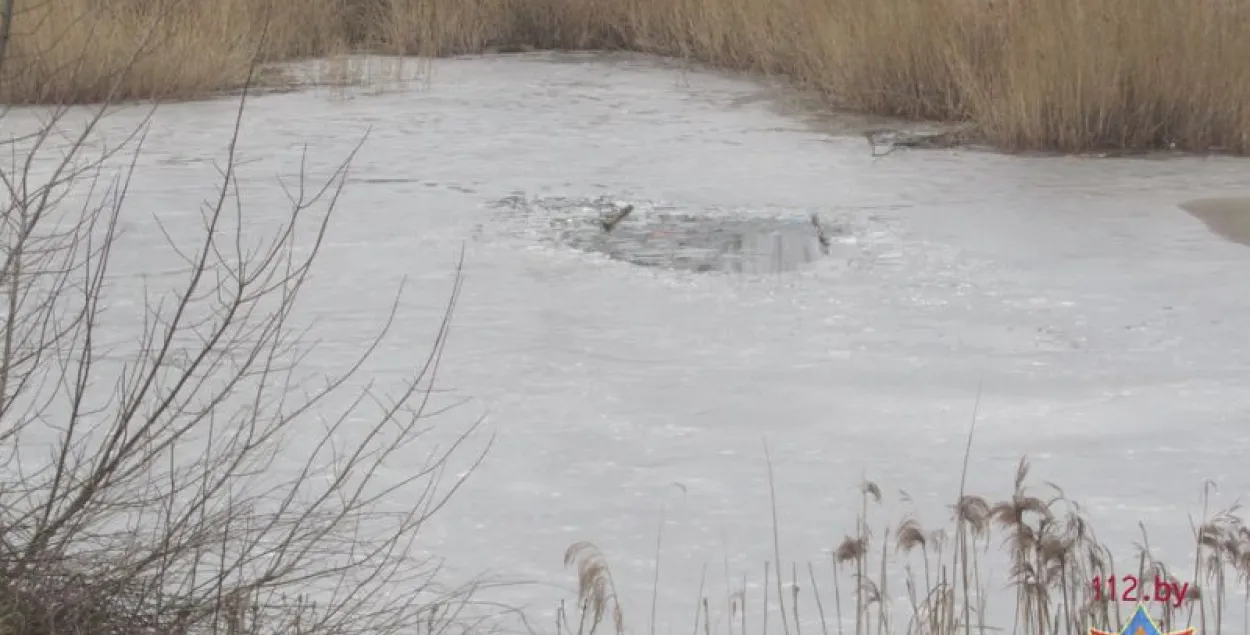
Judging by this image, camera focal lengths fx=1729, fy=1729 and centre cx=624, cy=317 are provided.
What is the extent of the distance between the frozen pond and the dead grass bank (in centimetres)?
34

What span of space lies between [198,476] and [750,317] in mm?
2042

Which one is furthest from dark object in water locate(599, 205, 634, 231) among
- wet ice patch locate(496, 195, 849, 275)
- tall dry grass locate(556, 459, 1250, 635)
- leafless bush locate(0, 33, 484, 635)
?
tall dry grass locate(556, 459, 1250, 635)

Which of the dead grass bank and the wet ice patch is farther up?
the dead grass bank

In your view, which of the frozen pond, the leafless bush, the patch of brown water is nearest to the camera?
the leafless bush

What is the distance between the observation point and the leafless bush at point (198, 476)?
7.67 feet

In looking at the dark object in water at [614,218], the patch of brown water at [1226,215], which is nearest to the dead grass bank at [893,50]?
the patch of brown water at [1226,215]

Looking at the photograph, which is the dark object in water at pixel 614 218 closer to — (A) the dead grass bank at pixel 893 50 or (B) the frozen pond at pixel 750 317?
(B) the frozen pond at pixel 750 317

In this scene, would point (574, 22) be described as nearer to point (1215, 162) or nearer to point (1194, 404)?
point (1215, 162)

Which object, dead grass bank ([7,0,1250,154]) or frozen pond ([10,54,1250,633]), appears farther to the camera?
dead grass bank ([7,0,1250,154])

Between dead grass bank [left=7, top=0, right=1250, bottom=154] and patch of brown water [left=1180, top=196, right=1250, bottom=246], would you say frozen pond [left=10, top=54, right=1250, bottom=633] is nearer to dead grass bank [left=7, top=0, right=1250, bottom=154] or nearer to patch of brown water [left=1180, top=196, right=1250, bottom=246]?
patch of brown water [left=1180, top=196, right=1250, bottom=246]

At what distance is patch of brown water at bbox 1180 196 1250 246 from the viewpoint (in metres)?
5.66

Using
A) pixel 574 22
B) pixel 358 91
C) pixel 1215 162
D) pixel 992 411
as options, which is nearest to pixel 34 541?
pixel 992 411

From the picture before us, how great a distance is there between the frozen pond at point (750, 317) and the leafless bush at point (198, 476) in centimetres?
19

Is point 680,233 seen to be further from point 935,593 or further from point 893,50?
point 935,593
